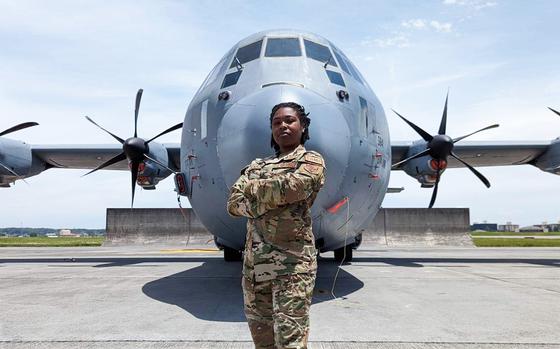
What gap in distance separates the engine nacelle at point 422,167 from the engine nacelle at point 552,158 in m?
5.04

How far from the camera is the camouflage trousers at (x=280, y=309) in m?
2.66

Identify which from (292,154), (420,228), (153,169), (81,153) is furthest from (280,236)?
(420,228)

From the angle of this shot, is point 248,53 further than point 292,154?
Yes

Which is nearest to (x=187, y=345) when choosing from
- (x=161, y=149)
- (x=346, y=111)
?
(x=346, y=111)

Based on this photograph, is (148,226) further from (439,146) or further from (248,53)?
(248,53)

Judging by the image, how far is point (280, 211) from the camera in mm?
2934

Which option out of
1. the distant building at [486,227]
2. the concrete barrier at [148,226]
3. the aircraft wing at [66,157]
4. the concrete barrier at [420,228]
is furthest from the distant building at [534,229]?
the aircraft wing at [66,157]

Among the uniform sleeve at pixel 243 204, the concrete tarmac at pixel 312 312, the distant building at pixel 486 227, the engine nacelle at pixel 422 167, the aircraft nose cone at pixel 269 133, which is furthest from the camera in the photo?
the distant building at pixel 486 227

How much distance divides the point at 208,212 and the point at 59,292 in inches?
126

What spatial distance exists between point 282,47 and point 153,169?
34.3 ft

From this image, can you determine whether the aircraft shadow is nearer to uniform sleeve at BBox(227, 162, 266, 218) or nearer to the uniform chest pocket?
uniform sleeve at BBox(227, 162, 266, 218)

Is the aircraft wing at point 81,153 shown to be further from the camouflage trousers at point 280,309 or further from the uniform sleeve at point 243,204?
the camouflage trousers at point 280,309

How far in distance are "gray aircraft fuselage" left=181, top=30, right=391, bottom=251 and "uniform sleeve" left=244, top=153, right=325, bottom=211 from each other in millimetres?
1995

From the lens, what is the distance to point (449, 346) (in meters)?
4.18
